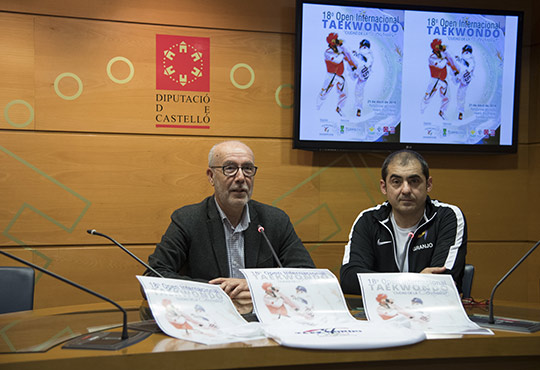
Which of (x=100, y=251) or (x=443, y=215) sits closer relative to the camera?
(x=443, y=215)

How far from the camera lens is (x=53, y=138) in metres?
3.11

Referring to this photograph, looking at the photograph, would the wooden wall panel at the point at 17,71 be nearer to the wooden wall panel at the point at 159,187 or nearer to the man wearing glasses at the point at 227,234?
the wooden wall panel at the point at 159,187

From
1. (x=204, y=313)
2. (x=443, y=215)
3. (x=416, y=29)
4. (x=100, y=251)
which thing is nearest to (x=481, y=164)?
(x=416, y=29)

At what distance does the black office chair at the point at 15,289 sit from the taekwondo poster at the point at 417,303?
1.39m

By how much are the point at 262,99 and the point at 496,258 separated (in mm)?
1929

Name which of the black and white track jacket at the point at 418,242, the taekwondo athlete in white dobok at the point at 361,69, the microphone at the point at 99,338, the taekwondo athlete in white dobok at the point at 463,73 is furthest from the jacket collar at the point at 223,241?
the taekwondo athlete in white dobok at the point at 463,73

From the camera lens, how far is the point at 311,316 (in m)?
1.50

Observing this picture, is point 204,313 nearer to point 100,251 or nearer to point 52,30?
point 100,251

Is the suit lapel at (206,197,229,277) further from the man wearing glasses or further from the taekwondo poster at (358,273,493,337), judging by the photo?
the taekwondo poster at (358,273,493,337)

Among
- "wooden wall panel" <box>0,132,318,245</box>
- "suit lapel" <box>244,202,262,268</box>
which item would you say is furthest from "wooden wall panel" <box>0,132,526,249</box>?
"suit lapel" <box>244,202,262,268</box>

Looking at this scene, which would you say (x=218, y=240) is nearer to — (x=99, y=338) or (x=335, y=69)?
(x=99, y=338)

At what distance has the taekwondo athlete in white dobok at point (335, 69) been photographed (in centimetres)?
335

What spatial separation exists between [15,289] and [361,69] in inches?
91.8

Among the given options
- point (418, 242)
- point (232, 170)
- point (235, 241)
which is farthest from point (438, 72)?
point (235, 241)
